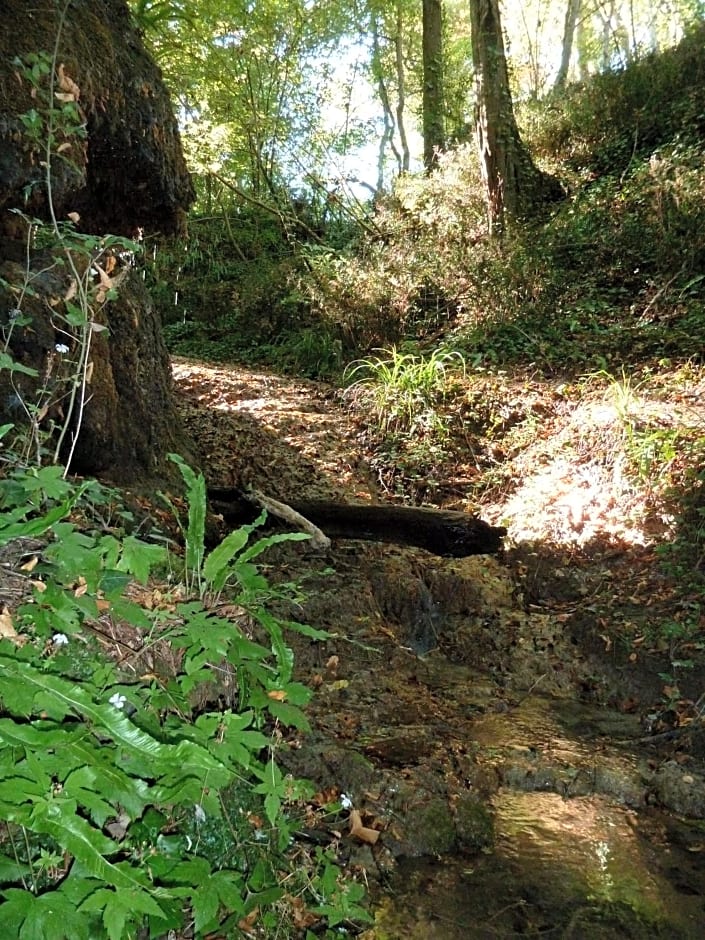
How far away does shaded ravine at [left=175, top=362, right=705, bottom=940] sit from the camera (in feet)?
9.75

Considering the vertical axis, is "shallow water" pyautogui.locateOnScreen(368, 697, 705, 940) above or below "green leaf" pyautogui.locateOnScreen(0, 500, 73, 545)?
below

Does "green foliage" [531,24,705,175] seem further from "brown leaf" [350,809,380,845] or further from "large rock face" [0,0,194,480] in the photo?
"brown leaf" [350,809,380,845]

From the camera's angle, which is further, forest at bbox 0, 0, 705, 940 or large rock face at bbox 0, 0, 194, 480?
large rock face at bbox 0, 0, 194, 480

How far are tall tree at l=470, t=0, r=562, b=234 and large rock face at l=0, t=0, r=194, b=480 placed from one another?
586 centimetres

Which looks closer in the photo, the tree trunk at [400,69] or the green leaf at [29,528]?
the green leaf at [29,528]

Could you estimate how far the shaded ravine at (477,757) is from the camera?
9.75 feet

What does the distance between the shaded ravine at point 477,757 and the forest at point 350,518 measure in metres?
0.02

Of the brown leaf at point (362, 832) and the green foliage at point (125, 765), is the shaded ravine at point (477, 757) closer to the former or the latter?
the brown leaf at point (362, 832)

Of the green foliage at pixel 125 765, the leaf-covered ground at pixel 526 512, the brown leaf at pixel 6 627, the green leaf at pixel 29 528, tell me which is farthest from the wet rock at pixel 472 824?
the green leaf at pixel 29 528

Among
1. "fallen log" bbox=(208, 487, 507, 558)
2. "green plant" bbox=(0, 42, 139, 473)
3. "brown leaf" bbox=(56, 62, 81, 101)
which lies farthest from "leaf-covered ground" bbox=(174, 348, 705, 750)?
"brown leaf" bbox=(56, 62, 81, 101)

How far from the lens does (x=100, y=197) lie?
205 inches

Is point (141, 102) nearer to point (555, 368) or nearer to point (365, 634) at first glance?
point (365, 634)

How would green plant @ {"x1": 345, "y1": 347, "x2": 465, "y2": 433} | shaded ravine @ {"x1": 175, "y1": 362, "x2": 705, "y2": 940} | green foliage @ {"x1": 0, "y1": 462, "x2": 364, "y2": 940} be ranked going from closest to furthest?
1. green foliage @ {"x1": 0, "y1": 462, "x2": 364, "y2": 940}
2. shaded ravine @ {"x1": 175, "y1": 362, "x2": 705, "y2": 940}
3. green plant @ {"x1": 345, "y1": 347, "x2": 465, "y2": 433}

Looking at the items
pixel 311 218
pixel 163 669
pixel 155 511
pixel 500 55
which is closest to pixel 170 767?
pixel 163 669
